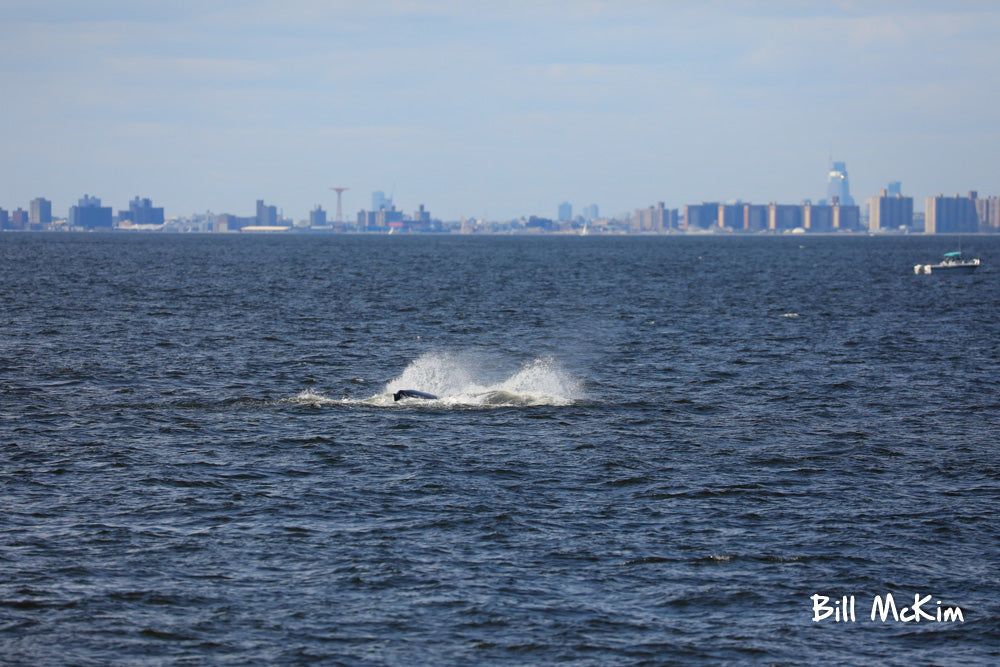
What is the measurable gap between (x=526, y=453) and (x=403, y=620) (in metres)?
14.1

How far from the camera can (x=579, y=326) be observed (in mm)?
77188

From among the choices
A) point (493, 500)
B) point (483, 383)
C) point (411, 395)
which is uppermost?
point (411, 395)

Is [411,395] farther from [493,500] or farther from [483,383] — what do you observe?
[493,500]

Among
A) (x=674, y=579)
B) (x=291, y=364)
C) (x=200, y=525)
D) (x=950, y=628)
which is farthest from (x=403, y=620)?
(x=291, y=364)

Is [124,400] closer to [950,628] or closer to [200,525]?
[200,525]

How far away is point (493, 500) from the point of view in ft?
99.5

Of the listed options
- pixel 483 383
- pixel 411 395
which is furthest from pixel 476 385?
pixel 411 395

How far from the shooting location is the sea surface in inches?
858

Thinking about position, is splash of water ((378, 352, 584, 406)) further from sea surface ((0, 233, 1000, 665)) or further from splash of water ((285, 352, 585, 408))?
sea surface ((0, 233, 1000, 665))

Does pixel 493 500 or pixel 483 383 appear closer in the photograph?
pixel 493 500

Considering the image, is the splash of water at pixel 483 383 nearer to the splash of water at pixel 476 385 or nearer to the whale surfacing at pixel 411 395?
the splash of water at pixel 476 385

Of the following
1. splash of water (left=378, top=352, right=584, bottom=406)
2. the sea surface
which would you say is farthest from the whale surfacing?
the sea surface

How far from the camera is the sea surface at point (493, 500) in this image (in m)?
21.8

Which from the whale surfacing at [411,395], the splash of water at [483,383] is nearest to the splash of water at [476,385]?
the splash of water at [483,383]
